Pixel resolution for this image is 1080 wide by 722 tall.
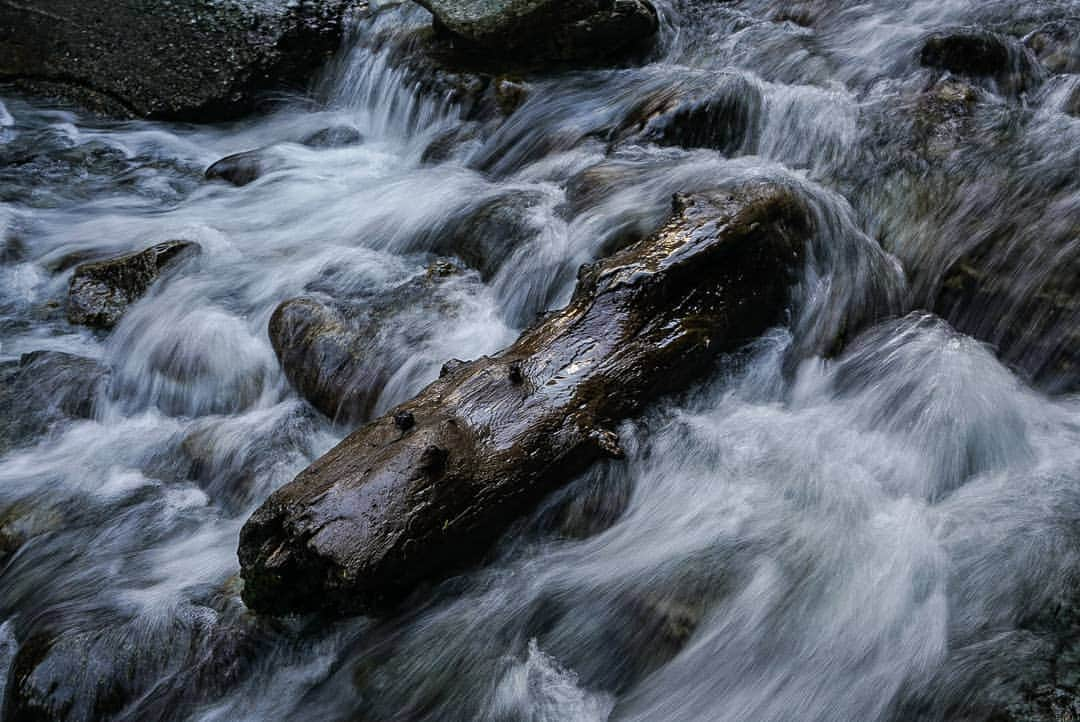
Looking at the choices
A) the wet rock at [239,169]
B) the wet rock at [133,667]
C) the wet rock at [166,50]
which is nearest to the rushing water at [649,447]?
the wet rock at [133,667]

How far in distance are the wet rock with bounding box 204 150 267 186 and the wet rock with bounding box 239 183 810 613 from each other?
406 centimetres

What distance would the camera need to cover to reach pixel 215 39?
7.86 meters

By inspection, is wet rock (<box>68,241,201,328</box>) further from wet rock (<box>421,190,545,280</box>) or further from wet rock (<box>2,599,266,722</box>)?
wet rock (<box>2,599,266,722</box>)

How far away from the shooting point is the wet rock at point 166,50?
308 inches

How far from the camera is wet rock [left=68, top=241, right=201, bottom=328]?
216 inches

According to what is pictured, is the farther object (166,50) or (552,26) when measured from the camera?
(166,50)

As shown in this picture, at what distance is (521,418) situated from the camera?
341 centimetres

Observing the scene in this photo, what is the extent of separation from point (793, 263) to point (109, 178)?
558 centimetres

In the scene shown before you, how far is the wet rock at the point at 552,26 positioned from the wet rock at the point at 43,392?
3.74 metres

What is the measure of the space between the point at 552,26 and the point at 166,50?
11.3ft

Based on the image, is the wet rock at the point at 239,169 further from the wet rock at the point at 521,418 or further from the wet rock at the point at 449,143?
the wet rock at the point at 521,418

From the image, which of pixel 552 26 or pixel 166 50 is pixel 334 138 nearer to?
pixel 166 50

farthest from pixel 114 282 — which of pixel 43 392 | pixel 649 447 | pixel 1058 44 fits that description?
pixel 1058 44

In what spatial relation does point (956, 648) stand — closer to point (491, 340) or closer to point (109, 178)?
point (491, 340)
